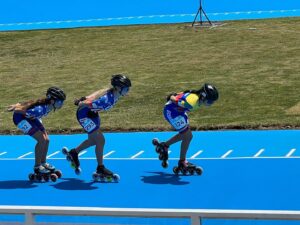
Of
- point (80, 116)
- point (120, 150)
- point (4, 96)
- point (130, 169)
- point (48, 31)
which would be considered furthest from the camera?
point (48, 31)

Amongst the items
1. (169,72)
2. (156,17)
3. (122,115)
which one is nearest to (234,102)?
(122,115)

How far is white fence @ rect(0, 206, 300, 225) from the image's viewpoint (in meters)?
5.54

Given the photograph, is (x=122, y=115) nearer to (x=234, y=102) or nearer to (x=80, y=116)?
(x=234, y=102)

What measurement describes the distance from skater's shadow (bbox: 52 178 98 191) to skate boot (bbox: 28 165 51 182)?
253mm

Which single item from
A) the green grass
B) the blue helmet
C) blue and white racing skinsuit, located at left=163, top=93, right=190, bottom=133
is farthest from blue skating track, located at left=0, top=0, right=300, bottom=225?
the green grass

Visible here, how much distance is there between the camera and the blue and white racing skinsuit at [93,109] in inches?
453

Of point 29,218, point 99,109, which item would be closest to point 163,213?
point 29,218

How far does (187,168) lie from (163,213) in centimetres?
599

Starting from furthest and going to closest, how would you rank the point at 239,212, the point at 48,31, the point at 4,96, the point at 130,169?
the point at 48,31 < the point at 4,96 < the point at 130,169 < the point at 239,212

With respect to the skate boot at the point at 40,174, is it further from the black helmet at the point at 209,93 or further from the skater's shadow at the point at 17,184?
the black helmet at the point at 209,93

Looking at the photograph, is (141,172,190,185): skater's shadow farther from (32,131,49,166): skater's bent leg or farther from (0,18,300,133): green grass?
(0,18,300,133): green grass

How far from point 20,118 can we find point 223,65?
1277 cm

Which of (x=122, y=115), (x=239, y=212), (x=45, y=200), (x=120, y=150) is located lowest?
(x=239, y=212)

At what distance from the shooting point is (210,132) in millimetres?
15711
